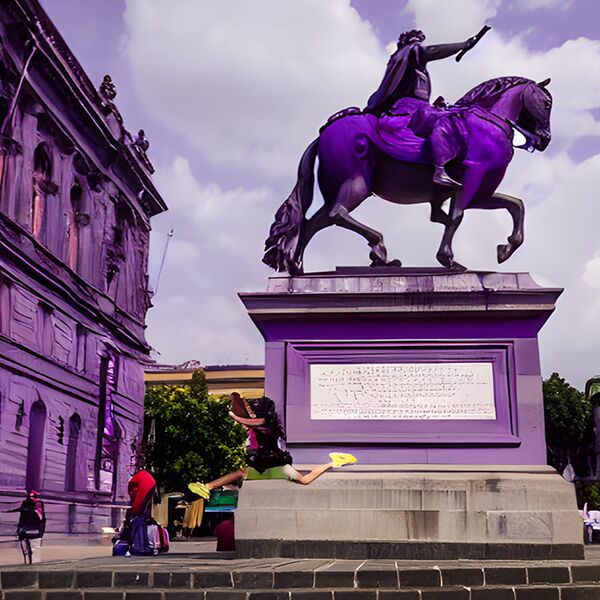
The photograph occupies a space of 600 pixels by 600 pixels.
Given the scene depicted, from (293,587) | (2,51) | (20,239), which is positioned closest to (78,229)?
(20,239)

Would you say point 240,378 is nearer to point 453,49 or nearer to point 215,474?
point 215,474

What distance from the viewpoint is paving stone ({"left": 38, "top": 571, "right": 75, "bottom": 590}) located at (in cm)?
566

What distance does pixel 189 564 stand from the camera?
650 cm

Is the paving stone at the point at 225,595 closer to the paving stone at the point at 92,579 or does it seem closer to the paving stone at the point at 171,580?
the paving stone at the point at 171,580

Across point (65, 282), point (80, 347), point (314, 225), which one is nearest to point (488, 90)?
point (314, 225)

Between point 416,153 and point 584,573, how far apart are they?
5.63m

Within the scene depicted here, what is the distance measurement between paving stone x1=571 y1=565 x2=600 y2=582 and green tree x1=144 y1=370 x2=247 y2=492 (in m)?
34.1

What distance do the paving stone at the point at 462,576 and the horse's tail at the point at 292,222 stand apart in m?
4.76

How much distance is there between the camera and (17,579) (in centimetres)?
567

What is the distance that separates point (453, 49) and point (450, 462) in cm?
544

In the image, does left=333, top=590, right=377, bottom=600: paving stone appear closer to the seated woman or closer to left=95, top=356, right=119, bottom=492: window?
the seated woman

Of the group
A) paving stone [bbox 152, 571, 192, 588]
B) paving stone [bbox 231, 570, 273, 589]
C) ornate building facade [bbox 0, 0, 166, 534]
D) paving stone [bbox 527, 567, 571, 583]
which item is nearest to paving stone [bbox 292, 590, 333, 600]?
paving stone [bbox 231, 570, 273, 589]

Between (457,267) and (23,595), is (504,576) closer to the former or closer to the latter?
(23,595)

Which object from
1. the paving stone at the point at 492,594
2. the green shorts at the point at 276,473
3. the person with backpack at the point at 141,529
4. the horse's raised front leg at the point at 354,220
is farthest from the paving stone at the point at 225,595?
the horse's raised front leg at the point at 354,220
